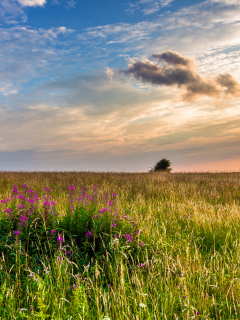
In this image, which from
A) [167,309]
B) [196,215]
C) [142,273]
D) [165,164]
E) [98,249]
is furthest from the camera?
[165,164]

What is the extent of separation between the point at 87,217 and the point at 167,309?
2.03 m

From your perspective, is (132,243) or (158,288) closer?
(158,288)

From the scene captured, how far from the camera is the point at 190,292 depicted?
8.49 feet

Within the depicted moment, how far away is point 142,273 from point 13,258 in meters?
1.70

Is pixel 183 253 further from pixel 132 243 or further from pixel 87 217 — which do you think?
pixel 87 217

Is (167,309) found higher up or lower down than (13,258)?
lower down

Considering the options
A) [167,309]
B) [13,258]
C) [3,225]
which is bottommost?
[167,309]

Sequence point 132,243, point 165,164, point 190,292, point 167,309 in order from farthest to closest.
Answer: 1. point 165,164
2. point 132,243
3. point 190,292
4. point 167,309

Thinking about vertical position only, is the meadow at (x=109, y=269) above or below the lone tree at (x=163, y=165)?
below

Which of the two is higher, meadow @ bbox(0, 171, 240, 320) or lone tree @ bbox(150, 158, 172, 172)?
lone tree @ bbox(150, 158, 172, 172)

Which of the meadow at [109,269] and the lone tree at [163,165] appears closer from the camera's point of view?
the meadow at [109,269]

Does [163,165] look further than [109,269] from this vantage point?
Yes

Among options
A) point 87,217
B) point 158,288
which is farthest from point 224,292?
point 87,217

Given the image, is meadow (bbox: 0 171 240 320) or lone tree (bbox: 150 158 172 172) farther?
lone tree (bbox: 150 158 172 172)
